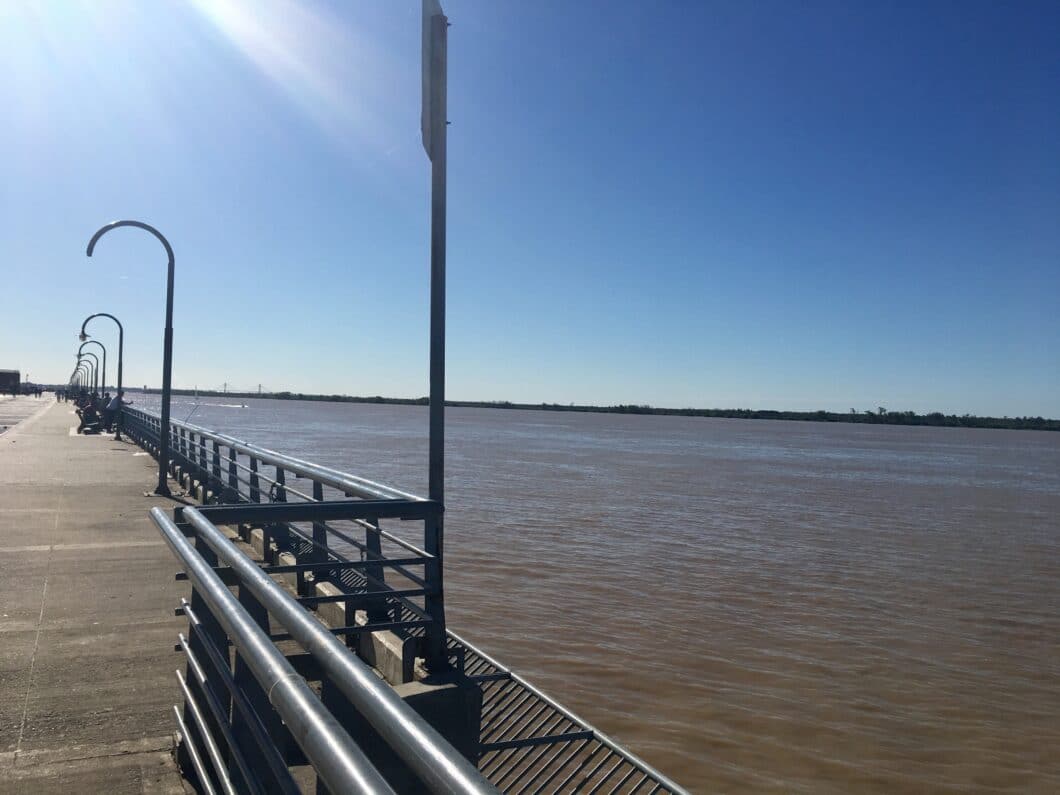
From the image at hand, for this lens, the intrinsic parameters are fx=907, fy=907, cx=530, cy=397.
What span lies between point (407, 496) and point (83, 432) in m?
32.6

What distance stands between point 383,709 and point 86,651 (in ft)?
17.8

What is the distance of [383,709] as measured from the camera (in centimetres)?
169

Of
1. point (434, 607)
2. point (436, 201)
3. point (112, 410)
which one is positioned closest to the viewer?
point (434, 607)

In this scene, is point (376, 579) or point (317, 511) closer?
point (317, 511)

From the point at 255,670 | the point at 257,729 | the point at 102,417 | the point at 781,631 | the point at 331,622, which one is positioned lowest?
the point at 781,631

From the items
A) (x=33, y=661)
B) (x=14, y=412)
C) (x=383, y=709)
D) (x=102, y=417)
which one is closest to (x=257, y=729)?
(x=383, y=709)

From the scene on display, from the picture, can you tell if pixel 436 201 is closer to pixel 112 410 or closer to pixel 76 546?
pixel 76 546

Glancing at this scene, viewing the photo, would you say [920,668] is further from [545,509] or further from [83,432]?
[83,432]

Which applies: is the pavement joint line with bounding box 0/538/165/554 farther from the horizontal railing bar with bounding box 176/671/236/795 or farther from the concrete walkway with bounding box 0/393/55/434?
the concrete walkway with bounding box 0/393/55/434

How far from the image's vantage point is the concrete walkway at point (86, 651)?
4.44 metres

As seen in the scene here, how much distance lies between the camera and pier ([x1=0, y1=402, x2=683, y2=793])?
1.90 metres

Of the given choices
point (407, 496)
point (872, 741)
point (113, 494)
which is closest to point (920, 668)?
point (872, 741)

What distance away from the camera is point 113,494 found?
48.8ft

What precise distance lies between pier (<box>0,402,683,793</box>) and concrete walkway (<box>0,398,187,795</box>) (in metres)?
0.02
